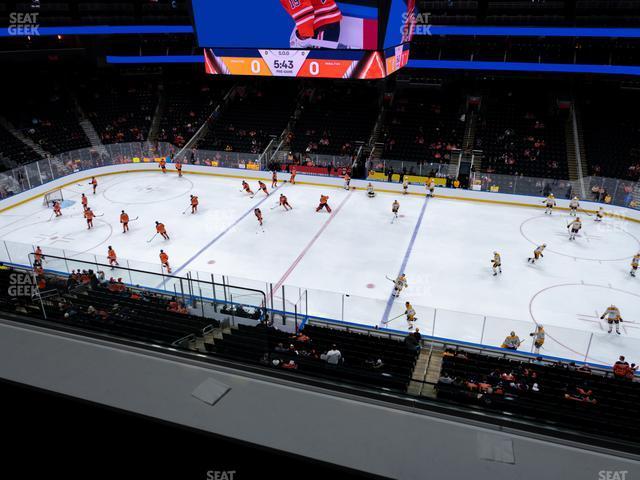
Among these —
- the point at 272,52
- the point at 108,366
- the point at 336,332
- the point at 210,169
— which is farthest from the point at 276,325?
the point at 210,169

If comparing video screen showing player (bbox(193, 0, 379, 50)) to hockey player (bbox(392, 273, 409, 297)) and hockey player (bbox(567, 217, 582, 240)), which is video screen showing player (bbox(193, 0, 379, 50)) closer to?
hockey player (bbox(567, 217, 582, 240))

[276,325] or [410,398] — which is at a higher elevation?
[410,398]

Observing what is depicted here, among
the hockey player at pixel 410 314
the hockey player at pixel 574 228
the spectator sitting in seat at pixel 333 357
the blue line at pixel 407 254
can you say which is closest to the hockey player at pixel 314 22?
the blue line at pixel 407 254

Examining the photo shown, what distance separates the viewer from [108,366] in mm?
2949

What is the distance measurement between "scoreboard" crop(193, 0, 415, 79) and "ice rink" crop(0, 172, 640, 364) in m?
6.25

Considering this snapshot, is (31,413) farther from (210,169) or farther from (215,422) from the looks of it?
(210,169)

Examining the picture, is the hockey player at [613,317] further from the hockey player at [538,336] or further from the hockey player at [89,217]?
the hockey player at [89,217]

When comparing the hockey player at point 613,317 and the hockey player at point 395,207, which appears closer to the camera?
the hockey player at point 613,317

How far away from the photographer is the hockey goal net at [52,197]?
22.5 m

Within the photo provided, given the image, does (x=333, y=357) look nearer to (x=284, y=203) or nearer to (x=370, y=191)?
(x=284, y=203)

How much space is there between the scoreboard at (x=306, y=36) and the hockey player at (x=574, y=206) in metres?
10.2

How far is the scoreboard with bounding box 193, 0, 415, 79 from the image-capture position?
20078mm


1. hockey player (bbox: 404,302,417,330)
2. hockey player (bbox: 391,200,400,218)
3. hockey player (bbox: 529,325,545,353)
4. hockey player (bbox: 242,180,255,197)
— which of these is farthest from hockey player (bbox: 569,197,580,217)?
hockey player (bbox: 242,180,255,197)

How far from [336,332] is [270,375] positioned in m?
8.55
